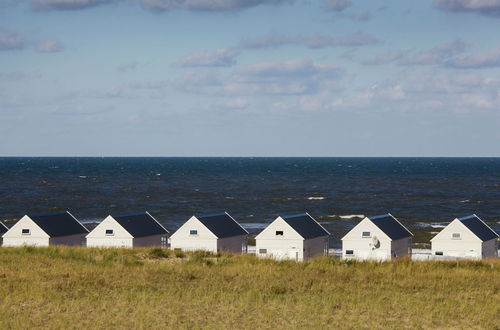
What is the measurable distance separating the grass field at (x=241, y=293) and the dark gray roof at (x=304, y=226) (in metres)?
16.1

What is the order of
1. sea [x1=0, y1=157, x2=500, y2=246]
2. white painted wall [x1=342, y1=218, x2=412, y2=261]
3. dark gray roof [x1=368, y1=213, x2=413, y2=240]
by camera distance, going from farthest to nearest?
sea [x1=0, y1=157, x2=500, y2=246] → dark gray roof [x1=368, y1=213, x2=413, y2=240] → white painted wall [x1=342, y1=218, x2=412, y2=261]

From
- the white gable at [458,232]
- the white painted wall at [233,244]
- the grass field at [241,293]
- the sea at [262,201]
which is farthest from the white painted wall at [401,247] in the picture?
the sea at [262,201]

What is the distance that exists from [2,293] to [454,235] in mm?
37429

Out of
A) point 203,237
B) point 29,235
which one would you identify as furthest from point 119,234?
point 29,235

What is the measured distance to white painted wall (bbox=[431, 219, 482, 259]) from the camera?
193 ft

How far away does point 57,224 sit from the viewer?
199ft

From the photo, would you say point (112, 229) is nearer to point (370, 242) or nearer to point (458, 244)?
point (370, 242)

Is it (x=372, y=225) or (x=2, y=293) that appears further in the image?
(x=372, y=225)

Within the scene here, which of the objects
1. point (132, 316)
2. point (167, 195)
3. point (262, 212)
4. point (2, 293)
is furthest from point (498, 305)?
point (167, 195)

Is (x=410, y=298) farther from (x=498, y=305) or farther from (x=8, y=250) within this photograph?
(x=8, y=250)

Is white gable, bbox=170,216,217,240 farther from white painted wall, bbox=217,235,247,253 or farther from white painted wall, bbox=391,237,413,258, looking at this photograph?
white painted wall, bbox=391,237,413,258

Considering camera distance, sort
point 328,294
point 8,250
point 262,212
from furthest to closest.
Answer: point 262,212 < point 8,250 < point 328,294

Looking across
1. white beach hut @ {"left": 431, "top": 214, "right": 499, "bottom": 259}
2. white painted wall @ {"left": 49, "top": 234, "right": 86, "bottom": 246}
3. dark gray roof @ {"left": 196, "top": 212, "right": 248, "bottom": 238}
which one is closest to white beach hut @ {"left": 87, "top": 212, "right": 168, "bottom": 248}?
white painted wall @ {"left": 49, "top": 234, "right": 86, "bottom": 246}

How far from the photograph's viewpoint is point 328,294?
31.5 m
